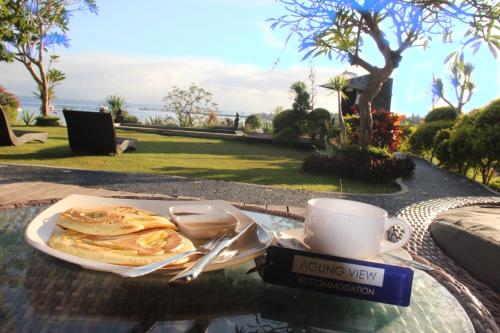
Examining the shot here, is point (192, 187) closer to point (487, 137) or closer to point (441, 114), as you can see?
point (487, 137)

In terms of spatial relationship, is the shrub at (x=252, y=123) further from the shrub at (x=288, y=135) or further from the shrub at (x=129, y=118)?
the shrub at (x=129, y=118)

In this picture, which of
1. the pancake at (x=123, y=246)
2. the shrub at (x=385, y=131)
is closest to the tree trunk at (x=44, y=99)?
the shrub at (x=385, y=131)

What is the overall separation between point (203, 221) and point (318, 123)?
1155cm

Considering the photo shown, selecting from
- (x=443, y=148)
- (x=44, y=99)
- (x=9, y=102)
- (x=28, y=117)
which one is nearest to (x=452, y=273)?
(x=443, y=148)

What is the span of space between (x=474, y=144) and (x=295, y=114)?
6.49 m

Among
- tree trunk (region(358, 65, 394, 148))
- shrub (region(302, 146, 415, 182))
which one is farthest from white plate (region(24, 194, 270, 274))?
tree trunk (region(358, 65, 394, 148))

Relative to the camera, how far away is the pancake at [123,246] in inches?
25.1

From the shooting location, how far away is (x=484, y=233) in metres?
1.25

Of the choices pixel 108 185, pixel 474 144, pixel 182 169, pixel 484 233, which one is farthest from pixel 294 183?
pixel 484 233

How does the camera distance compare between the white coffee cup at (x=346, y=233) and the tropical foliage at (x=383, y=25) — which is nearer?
the white coffee cup at (x=346, y=233)

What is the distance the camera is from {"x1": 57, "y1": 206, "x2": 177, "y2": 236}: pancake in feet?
2.27

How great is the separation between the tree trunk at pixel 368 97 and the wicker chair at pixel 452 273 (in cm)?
564

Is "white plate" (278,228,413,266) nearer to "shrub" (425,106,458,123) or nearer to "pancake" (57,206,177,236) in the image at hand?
"pancake" (57,206,177,236)

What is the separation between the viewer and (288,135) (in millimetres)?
12258
